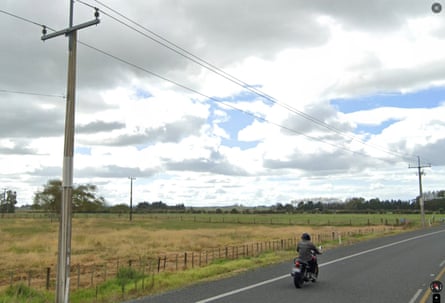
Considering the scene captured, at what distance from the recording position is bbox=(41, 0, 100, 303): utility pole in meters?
10.8

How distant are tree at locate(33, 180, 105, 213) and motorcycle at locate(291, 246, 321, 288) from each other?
98985 millimetres

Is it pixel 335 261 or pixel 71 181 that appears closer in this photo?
pixel 71 181

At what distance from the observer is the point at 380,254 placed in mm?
22703

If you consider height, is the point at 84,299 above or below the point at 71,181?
below

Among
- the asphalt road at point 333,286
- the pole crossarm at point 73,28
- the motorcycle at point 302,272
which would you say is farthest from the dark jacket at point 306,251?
the pole crossarm at point 73,28

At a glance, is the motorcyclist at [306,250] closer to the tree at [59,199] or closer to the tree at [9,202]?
the tree at [59,199]

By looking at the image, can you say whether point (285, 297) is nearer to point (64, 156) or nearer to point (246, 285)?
point (246, 285)

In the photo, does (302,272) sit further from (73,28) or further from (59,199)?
(59,199)

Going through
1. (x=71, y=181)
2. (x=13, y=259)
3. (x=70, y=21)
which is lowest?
(x=13, y=259)

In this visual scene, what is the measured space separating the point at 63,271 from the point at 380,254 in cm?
1647

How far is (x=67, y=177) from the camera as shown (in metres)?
11.4

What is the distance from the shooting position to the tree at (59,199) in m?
114

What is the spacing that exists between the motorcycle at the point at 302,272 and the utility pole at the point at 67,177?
571cm

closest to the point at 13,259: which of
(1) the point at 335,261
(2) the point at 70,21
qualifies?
(1) the point at 335,261
